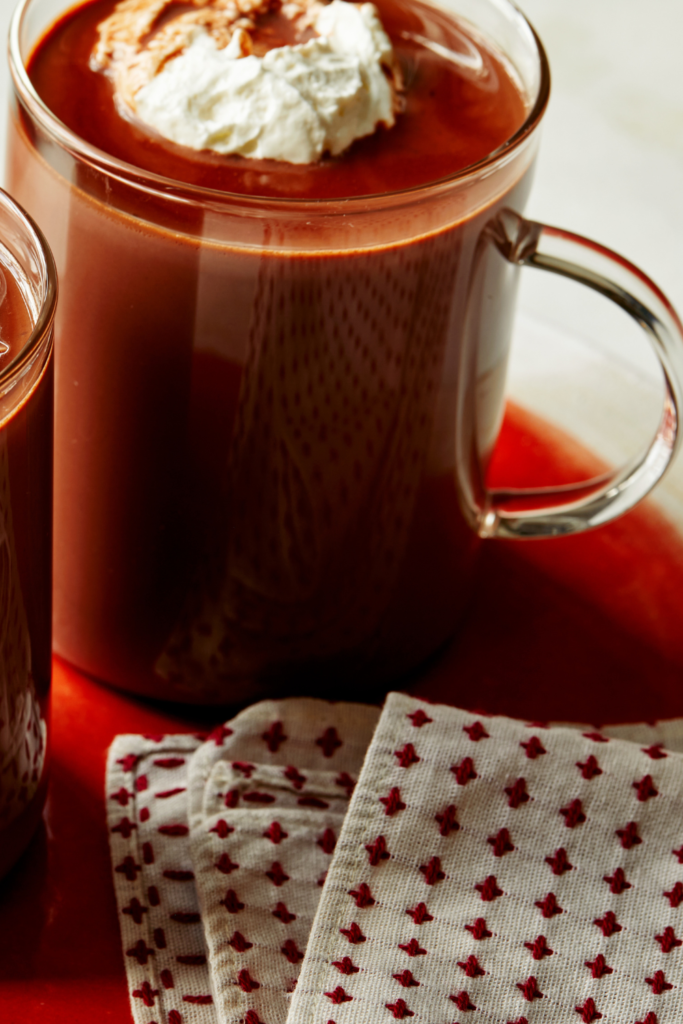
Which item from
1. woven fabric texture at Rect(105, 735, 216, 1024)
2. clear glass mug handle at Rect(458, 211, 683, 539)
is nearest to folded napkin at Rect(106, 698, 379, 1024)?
woven fabric texture at Rect(105, 735, 216, 1024)

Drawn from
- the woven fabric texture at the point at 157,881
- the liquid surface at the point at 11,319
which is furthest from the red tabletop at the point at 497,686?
the liquid surface at the point at 11,319

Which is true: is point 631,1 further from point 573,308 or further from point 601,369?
point 601,369

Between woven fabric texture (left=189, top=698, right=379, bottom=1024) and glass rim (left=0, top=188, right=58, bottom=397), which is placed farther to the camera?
woven fabric texture (left=189, top=698, right=379, bottom=1024)

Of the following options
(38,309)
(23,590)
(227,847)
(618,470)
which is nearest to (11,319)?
(38,309)

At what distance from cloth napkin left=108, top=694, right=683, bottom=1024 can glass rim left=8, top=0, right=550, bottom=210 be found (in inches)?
10.4

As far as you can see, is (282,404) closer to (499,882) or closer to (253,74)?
(253,74)

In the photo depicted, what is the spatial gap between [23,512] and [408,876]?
257 mm

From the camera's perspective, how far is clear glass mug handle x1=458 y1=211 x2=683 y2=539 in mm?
711

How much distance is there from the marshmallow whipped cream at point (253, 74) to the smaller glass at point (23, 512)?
102mm

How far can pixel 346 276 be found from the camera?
0.62 metres

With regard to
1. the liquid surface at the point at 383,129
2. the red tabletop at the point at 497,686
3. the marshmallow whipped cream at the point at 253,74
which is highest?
the marshmallow whipped cream at the point at 253,74

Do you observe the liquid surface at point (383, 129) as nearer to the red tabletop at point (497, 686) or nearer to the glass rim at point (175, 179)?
the glass rim at point (175, 179)

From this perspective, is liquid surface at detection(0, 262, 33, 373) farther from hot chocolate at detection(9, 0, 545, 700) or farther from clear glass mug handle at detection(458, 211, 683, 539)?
clear glass mug handle at detection(458, 211, 683, 539)

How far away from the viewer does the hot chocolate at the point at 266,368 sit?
0.62 meters
